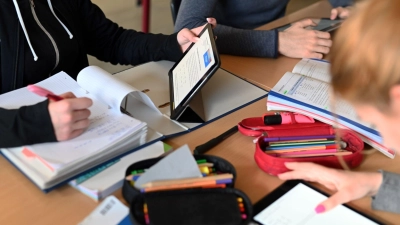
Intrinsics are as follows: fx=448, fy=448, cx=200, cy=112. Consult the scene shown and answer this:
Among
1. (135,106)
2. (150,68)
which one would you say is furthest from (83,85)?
(150,68)

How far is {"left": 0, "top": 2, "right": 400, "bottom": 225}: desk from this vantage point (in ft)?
2.56

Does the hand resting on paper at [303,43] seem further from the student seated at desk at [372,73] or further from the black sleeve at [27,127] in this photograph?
A: the black sleeve at [27,127]

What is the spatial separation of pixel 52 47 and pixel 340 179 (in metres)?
0.79

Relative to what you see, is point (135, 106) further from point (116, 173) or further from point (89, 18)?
point (89, 18)

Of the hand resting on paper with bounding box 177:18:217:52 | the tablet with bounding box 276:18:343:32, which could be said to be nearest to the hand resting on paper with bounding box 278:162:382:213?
the hand resting on paper with bounding box 177:18:217:52

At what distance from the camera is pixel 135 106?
3.55 ft

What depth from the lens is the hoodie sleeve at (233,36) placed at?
1353 mm

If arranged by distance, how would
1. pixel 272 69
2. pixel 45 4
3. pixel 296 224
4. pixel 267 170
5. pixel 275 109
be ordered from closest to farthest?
pixel 296 224, pixel 267 170, pixel 275 109, pixel 45 4, pixel 272 69

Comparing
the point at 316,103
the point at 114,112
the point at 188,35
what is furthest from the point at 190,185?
the point at 188,35

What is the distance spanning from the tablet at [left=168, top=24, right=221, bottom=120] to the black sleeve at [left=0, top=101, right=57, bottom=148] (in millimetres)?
293

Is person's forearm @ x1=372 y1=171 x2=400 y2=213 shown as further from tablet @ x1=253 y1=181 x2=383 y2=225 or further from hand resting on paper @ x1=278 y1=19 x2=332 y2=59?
hand resting on paper @ x1=278 y1=19 x2=332 y2=59

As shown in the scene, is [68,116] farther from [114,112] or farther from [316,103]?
[316,103]

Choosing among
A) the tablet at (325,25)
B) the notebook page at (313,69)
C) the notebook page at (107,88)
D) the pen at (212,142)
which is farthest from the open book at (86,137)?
the tablet at (325,25)

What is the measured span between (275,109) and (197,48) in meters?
0.24
